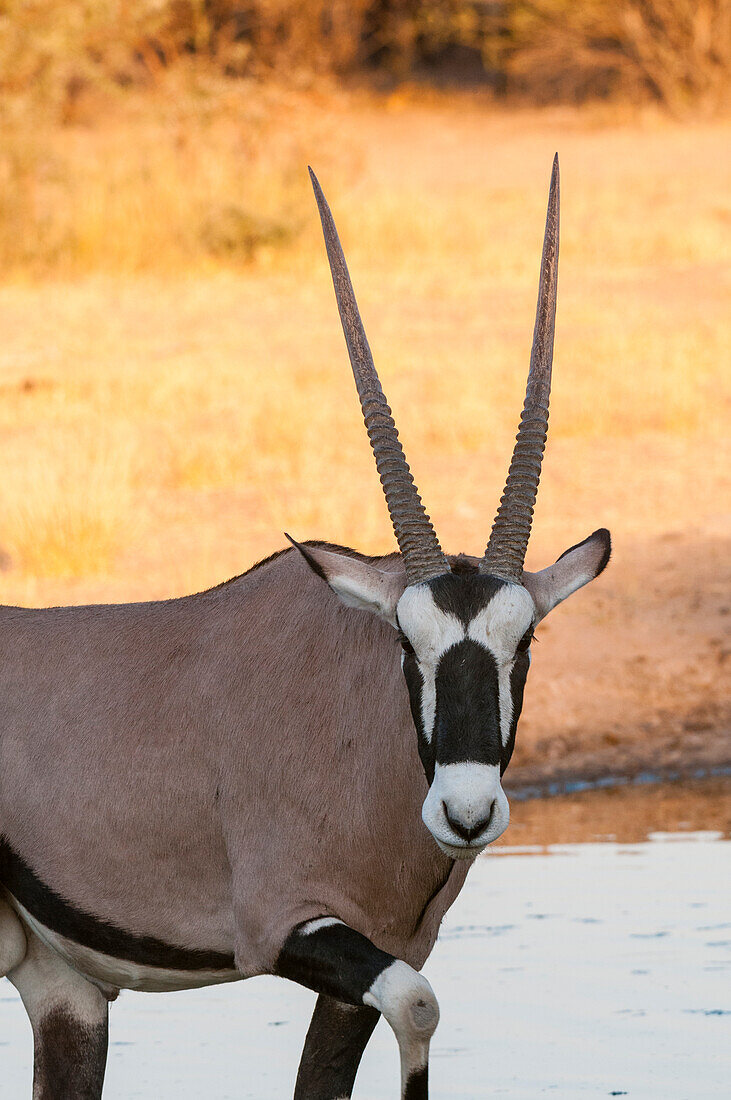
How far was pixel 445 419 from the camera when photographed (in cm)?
1480

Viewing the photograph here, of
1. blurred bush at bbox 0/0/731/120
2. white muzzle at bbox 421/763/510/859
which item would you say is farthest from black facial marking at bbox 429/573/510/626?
blurred bush at bbox 0/0/731/120

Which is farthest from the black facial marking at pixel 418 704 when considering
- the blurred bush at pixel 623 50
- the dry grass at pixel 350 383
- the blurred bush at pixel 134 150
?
the blurred bush at pixel 623 50

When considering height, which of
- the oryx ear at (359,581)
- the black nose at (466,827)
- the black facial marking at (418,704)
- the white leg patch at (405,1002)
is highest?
the oryx ear at (359,581)

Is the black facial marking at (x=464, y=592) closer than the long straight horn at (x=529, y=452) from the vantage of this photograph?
Yes

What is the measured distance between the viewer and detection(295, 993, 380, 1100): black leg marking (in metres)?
4.77

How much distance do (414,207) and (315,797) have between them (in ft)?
60.6

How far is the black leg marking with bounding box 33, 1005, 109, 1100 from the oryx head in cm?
144

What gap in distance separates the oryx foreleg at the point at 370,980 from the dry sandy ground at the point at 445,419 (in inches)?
190

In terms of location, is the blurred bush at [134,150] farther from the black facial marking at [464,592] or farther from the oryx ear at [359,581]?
the black facial marking at [464,592]

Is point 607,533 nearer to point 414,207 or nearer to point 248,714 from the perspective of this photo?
point 248,714

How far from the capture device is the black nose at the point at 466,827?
13.2ft

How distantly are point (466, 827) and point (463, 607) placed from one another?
20.5 inches

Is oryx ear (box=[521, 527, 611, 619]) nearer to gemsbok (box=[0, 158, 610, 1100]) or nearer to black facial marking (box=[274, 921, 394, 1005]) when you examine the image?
gemsbok (box=[0, 158, 610, 1100])

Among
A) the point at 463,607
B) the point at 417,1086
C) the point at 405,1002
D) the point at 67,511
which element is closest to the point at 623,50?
the point at 67,511
